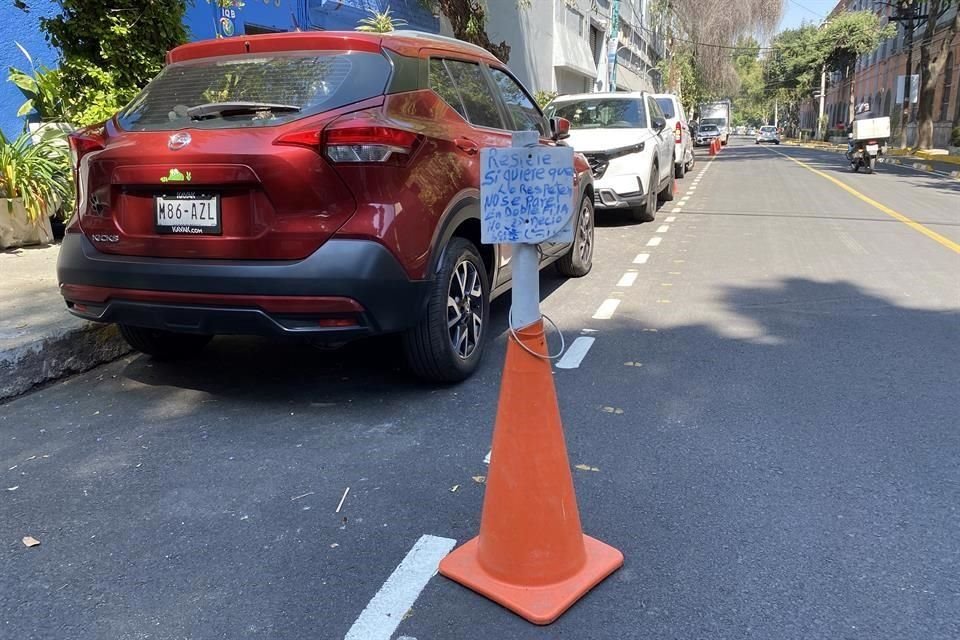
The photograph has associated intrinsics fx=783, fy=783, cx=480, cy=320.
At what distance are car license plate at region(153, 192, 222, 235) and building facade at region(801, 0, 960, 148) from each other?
22397 mm

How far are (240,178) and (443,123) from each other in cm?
118

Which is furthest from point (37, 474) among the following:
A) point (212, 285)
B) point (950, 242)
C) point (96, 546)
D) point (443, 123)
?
point (950, 242)

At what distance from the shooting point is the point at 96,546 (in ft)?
9.32

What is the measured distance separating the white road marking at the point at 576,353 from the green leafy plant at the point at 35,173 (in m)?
5.02

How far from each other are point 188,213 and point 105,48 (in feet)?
15.6

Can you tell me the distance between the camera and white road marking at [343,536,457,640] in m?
2.36

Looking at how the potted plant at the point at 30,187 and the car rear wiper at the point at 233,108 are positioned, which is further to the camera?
the potted plant at the point at 30,187

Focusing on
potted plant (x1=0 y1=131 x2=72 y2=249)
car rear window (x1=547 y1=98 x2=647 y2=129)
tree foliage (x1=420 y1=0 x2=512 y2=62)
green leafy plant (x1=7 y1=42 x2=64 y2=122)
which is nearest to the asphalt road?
potted plant (x1=0 y1=131 x2=72 y2=249)

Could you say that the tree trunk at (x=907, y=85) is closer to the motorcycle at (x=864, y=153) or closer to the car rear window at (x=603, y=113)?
the motorcycle at (x=864, y=153)

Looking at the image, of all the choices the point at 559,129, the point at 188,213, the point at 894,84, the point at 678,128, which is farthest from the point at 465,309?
the point at 894,84

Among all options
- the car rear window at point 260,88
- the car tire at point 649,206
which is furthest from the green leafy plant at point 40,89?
the car tire at point 649,206

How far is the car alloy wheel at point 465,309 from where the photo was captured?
169 inches

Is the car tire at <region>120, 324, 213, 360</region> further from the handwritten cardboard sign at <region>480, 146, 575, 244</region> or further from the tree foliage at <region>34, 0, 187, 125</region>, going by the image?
the tree foliage at <region>34, 0, 187, 125</region>

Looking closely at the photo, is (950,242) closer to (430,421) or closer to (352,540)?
(430,421)
